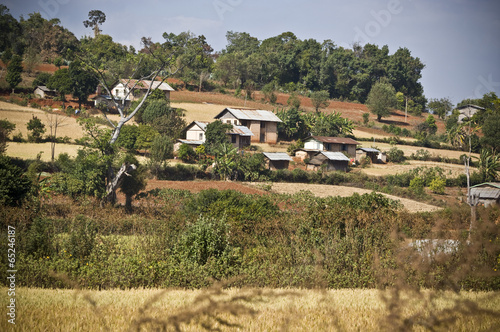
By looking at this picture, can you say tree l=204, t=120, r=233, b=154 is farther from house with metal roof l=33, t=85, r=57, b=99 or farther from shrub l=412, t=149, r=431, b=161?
house with metal roof l=33, t=85, r=57, b=99

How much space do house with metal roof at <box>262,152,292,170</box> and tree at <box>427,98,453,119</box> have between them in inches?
2552

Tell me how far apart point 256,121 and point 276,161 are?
1376 centimetres

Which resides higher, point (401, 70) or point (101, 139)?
point (401, 70)

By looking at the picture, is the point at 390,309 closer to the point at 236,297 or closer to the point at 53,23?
the point at 236,297

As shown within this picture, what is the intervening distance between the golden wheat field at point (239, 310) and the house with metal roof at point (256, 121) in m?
53.9

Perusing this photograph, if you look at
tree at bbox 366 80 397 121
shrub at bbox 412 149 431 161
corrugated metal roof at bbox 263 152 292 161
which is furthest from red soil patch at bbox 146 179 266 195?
tree at bbox 366 80 397 121

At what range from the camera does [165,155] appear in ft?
146

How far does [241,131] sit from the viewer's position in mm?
58875

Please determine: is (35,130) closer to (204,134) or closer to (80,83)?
(204,134)

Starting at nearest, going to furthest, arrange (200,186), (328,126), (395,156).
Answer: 1. (200,186)
2. (395,156)
3. (328,126)

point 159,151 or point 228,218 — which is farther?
point 159,151

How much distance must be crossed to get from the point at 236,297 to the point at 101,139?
2422cm

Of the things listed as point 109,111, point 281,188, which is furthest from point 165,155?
point 109,111

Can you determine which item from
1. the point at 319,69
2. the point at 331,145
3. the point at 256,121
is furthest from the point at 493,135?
the point at 319,69
